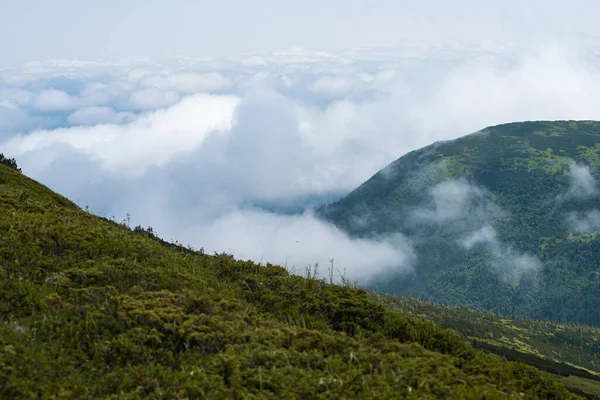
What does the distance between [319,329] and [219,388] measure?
359cm

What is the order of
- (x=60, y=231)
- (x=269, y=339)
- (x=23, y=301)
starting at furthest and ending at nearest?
1. (x=60, y=231)
2. (x=23, y=301)
3. (x=269, y=339)

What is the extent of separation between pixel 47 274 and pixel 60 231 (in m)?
2.40

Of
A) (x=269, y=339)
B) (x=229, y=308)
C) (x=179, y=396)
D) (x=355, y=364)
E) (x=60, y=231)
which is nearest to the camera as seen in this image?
(x=179, y=396)

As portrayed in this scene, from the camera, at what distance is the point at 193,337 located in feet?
32.8

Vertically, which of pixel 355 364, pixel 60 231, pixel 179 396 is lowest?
pixel 179 396

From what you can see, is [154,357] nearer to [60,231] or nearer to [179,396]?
[179,396]

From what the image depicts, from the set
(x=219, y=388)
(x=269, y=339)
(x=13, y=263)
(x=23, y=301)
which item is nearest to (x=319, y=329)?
(x=269, y=339)

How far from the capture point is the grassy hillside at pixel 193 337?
8.54 metres

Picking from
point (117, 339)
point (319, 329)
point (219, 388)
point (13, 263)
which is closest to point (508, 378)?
point (319, 329)

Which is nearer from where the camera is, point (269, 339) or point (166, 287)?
point (269, 339)

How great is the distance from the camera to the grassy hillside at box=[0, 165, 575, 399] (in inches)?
336

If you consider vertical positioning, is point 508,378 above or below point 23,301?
below

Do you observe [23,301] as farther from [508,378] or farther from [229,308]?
[508,378]

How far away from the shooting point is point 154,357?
9.46 m
